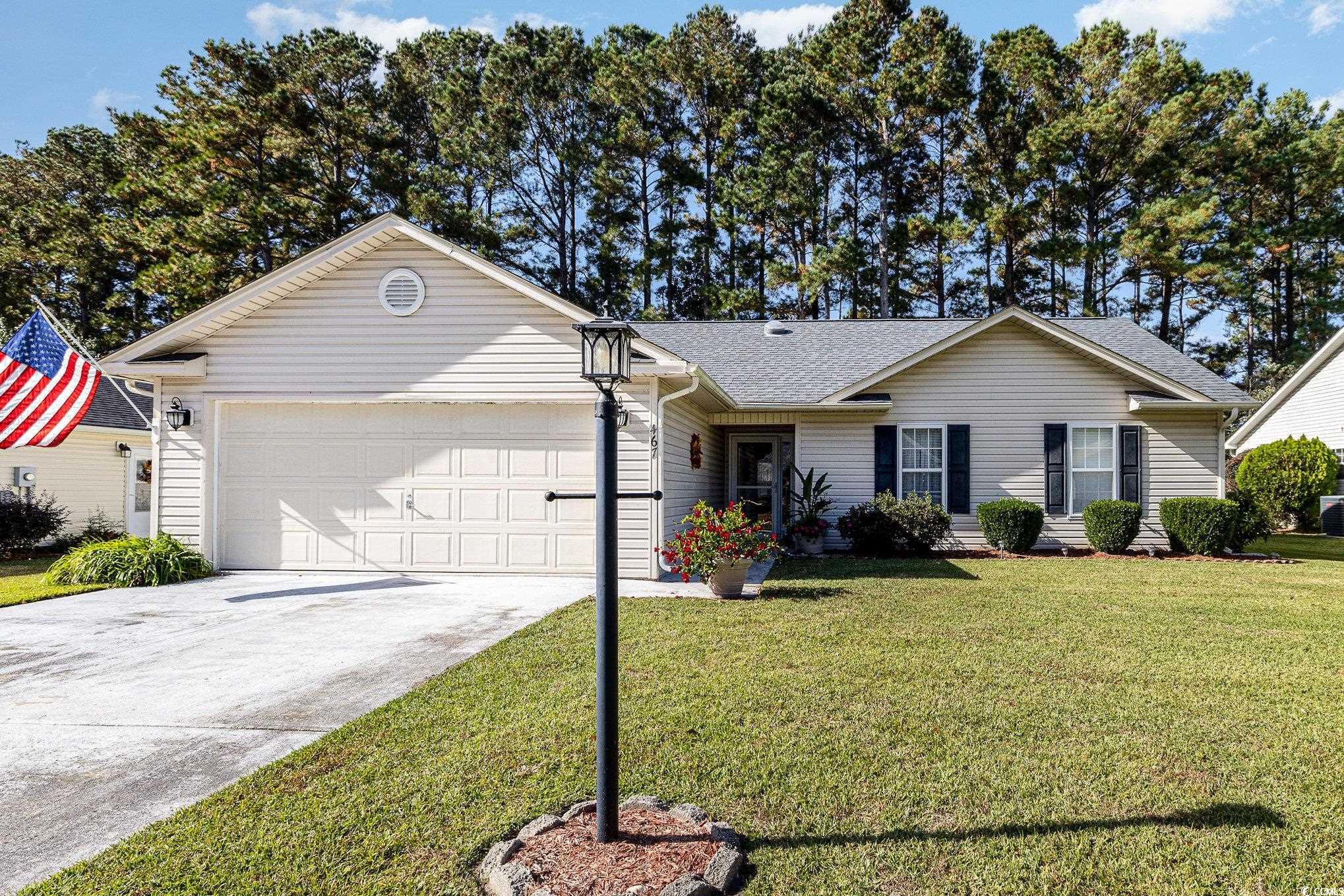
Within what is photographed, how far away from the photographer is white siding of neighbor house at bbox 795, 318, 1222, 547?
12.6 metres

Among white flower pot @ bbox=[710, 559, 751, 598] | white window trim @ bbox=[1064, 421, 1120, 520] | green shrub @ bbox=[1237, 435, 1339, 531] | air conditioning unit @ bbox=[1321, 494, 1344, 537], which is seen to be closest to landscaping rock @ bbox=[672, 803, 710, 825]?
white flower pot @ bbox=[710, 559, 751, 598]

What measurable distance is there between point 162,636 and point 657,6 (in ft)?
79.1

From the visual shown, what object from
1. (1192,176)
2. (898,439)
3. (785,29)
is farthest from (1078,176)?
(898,439)

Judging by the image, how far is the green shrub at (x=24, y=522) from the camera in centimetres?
1262

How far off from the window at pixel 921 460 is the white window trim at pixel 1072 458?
6.56 feet

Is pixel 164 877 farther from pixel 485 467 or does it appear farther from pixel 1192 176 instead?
pixel 1192 176

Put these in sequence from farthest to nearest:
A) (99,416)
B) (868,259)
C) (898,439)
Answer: (868,259)
(99,416)
(898,439)

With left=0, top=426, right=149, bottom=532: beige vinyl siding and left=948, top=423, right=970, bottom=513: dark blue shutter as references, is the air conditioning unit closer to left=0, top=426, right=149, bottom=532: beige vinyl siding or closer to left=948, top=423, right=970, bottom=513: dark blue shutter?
left=948, top=423, right=970, bottom=513: dark blue shutter

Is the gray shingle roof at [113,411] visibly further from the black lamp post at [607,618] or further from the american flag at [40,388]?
the black lamp post at [607,618]

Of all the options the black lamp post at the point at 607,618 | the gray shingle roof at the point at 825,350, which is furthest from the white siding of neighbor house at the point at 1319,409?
the black lamp post at the point at 607,618

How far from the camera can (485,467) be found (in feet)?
31.3

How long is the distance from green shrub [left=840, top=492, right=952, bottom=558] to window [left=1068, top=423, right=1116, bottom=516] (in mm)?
2309

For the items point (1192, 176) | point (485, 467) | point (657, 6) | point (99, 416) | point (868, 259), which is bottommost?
point (485, 467)

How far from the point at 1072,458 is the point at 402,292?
1071 cm
